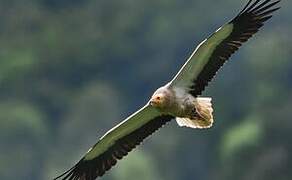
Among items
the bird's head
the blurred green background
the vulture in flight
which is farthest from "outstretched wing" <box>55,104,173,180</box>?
the blurred green background

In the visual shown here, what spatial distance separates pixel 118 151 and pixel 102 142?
0.53ft

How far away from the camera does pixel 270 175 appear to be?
24.5 metres

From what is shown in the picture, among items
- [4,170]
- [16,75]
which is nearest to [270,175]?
[4,170]

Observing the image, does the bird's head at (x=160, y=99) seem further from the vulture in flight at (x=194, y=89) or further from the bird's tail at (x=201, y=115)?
the bird's tail at (x=201, y=115)

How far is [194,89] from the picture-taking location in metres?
11.4

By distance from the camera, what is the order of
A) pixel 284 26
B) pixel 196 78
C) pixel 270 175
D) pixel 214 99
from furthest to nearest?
pixel 284 26, pixel 214 99, pixel 270 175, pixel 196 78

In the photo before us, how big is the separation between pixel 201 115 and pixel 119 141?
2.79 feet

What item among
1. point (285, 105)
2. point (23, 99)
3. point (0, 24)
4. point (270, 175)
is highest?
point (0, 24)

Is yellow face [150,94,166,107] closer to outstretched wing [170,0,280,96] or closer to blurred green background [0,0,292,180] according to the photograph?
outstretched wing [170,0,280,96]

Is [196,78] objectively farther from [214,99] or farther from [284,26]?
[284,26]

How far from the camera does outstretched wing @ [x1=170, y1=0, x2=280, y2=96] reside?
11.3 metres

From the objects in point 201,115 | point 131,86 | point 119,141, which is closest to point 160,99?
point 201,115

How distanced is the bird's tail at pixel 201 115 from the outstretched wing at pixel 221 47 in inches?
5.6

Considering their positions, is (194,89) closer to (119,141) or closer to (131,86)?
(119,141)
